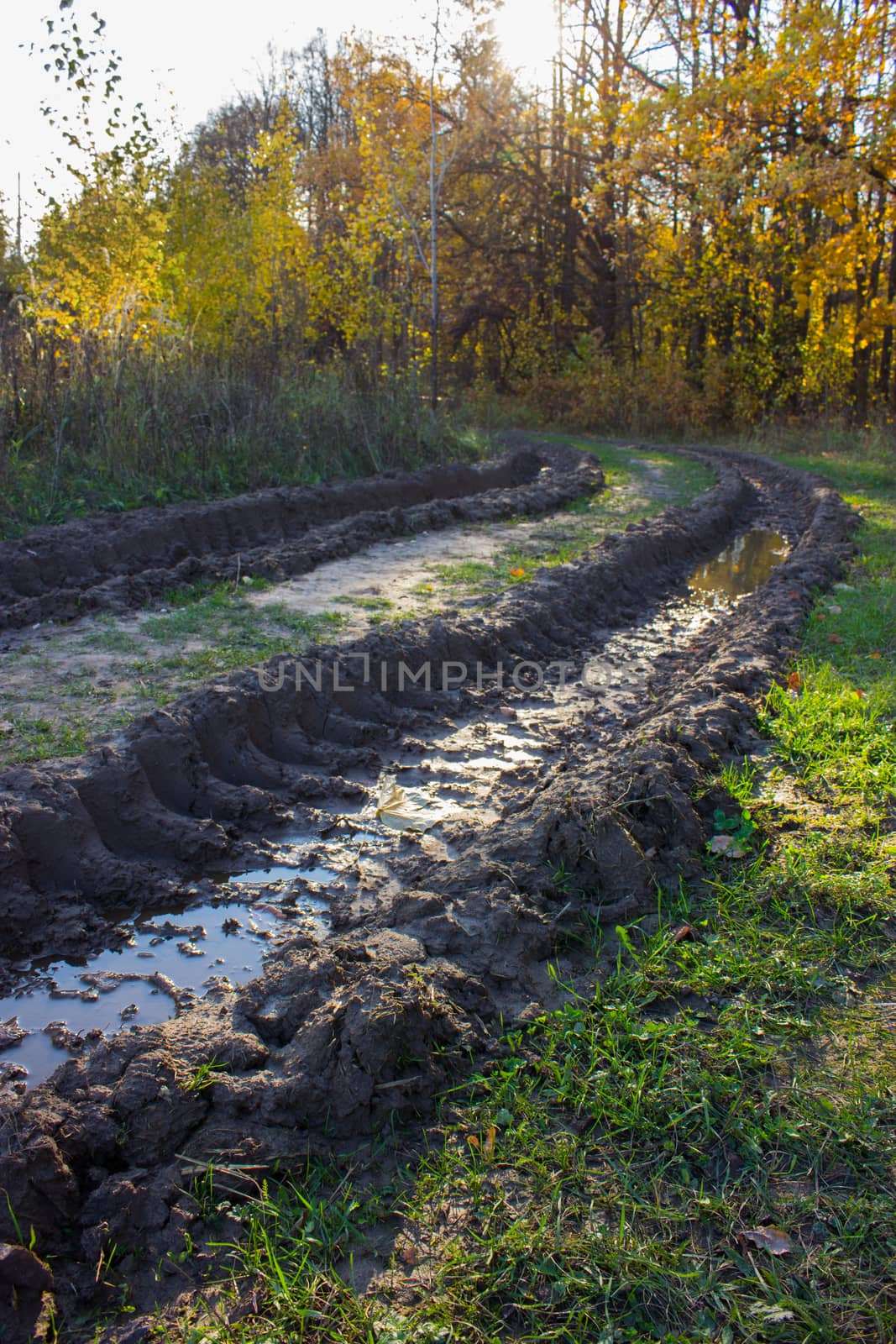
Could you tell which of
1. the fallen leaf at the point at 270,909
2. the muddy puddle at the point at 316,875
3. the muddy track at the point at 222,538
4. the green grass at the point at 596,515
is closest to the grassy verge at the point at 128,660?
the muddy track at the point at 222,538

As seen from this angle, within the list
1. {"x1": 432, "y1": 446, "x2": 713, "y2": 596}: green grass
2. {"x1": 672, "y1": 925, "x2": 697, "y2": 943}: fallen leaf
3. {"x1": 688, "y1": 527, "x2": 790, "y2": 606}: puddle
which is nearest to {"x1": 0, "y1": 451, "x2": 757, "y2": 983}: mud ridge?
{"x1": 432, "y1": 446, "x2": 713, "y2": 596}: green grass

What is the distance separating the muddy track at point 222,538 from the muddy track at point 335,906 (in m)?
2.35

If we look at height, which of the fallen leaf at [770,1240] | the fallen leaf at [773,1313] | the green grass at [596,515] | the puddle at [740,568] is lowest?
the fallen leaf at [773,1313]

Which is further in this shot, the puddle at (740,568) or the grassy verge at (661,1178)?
the puddle at (740,568)

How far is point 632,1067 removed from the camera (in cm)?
269

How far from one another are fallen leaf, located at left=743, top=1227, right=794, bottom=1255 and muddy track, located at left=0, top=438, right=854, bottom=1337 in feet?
3.03

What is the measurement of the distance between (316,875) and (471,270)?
26.3 m

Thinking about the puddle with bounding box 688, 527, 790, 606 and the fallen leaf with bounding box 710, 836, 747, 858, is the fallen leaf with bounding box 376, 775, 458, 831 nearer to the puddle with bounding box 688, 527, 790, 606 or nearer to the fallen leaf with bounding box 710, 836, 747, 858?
the fallen leaf with bounding box 710, 836, 747, 858

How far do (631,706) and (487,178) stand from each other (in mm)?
24554

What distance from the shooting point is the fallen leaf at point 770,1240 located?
7.06ft

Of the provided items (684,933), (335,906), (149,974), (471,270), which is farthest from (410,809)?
(471,270)

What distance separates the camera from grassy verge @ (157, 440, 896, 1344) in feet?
6.75

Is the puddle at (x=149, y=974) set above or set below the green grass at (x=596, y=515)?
below

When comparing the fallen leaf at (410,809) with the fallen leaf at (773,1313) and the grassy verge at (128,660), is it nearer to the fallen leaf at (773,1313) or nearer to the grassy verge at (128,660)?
the grassy verge at (128,660)
